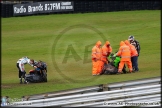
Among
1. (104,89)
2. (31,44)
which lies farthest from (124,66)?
(31,44)

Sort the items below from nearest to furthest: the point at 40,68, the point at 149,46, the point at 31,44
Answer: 1. the point at 40,68
2. the point at 149,46
3. the point at 31,44

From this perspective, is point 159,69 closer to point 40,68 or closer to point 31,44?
point 40,68

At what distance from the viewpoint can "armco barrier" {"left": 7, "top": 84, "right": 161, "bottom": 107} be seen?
46.1 ft

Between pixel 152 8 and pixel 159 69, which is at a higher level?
pixel 152 8

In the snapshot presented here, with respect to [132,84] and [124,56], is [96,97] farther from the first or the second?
[124,56]

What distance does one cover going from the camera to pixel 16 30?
43.2m

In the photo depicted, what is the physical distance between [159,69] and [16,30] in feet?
70.3

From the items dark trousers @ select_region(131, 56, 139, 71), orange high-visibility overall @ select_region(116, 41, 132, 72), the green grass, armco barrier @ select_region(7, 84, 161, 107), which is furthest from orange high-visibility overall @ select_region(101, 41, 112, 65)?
armco barrier @ select_region(7, 84, 161, 107)

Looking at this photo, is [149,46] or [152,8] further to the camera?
[152,8]
